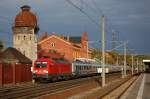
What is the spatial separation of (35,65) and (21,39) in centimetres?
4038

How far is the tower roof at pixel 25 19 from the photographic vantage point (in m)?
93.3

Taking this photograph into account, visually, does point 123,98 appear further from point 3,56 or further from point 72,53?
point 72,53

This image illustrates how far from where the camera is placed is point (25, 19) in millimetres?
93625

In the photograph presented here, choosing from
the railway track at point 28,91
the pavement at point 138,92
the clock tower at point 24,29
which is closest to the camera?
the pavement at point 138,92

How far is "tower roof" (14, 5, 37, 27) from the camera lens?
306 ft

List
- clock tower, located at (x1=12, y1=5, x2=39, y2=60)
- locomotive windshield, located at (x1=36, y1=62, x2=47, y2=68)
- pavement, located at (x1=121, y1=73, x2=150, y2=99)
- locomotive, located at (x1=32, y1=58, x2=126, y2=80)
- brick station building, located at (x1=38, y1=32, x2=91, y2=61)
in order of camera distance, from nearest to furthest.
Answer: pavement, located at (x1=121, y1=73, x2=150, y2=99) → locomotive, located at (x1=32, y1=58, x2=126, y2=80) → locomotive windshield, located at (x1=36, y1=62, x2=47, y2=68) → clock tower, located at (x1=12, y1=5, x2=39, y2=60) → brick station building, located at (x1=38, y1=32, x2=91, y2=61)

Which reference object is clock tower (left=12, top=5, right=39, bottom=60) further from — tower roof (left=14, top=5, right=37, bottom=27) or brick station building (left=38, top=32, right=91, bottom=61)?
brick station building (left=38, top=32, right=91, bottom=61)

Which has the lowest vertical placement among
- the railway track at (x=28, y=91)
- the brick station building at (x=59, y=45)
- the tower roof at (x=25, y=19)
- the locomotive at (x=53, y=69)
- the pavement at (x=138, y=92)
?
the pavement at (x=138, y=92)

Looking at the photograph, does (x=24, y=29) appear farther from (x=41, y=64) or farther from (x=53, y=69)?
(x=53, y=69)

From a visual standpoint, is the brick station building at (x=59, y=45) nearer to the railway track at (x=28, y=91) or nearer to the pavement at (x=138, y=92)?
the pavement at (x=138, y=92)

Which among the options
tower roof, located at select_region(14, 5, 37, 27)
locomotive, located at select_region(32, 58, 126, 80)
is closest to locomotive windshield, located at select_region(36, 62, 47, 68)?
locomotive, located at select_region(32, 58, 126, 80)

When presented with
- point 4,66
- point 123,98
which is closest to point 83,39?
point 4,66

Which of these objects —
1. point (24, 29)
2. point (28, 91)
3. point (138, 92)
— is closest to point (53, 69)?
point (28, 91)

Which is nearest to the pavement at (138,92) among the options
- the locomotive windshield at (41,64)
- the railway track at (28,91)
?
the railway track at (28,91)
